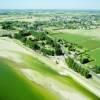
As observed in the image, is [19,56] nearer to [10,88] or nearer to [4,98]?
[10,88]

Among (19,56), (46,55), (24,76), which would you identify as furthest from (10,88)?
(46,55)

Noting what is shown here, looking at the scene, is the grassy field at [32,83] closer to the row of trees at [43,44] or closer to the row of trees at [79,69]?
the row of trees at [79,69]

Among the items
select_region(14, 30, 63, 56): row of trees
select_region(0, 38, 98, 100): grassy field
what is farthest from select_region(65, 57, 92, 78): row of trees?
select_region(14, 30, 63, 56): row of trees

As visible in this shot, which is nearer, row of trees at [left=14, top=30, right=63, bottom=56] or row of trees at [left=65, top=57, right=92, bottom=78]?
row of trees at [left=65, top=57, right=92, bottom=78]

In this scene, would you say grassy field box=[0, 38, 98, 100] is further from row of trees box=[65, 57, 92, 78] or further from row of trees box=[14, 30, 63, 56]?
row of trees box=[14, 30, 63, 56]

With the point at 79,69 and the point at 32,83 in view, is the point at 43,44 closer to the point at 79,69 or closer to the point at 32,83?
the point at 79,69

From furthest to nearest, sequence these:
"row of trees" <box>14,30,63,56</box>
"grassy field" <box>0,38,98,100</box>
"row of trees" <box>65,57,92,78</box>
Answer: "row of trees" <box>14,30,63,56</box> < "row of trees" <box>65,57,92,78</box> < "grassy field" <box>0,38,98,100</box>

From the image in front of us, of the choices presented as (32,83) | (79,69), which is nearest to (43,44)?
(79,69)

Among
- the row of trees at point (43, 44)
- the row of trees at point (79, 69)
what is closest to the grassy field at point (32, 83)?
the row of trees at point (79, 69)
